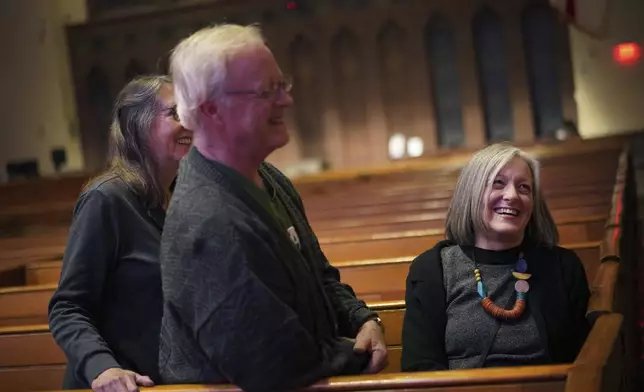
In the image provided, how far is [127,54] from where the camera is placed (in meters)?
8.51

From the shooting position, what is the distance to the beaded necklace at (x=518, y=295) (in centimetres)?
167

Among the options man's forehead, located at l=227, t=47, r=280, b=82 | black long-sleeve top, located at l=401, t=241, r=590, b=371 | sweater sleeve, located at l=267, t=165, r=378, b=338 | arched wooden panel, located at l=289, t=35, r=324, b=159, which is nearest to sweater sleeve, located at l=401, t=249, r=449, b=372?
black long-sleeve top, located at l=401, t=241, r=590, b=371

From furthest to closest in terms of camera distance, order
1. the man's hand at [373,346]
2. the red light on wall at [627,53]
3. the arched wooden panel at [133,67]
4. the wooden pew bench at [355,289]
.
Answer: the arched wooden panel at [133,67]
the red light on wall at [627,53]
the wooden pew bench at [355,289]
the man's hand at [373,346]

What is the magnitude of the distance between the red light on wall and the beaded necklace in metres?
6.31

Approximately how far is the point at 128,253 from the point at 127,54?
24.0 ft

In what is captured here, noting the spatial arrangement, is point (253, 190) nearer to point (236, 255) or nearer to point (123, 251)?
point (236, 255)

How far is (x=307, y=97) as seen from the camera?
8250mm

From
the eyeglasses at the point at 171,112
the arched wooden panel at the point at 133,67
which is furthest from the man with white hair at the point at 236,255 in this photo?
the arched wooden panel at the point at 133,67

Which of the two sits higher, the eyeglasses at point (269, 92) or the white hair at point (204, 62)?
the white hair at point (204, 62)

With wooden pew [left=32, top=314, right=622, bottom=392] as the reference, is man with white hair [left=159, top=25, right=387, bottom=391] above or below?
above

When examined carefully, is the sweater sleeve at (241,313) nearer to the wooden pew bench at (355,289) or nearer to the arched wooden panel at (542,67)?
the wooden pew bench at (355,289)

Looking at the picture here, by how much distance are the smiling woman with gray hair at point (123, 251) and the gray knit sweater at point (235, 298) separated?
256 millimetres

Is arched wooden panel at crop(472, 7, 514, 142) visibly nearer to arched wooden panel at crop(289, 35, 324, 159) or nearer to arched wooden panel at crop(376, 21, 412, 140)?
arched wooden panel at crop(376, 21, 412, 140)

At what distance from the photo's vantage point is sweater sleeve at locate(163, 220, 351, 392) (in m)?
1.19
